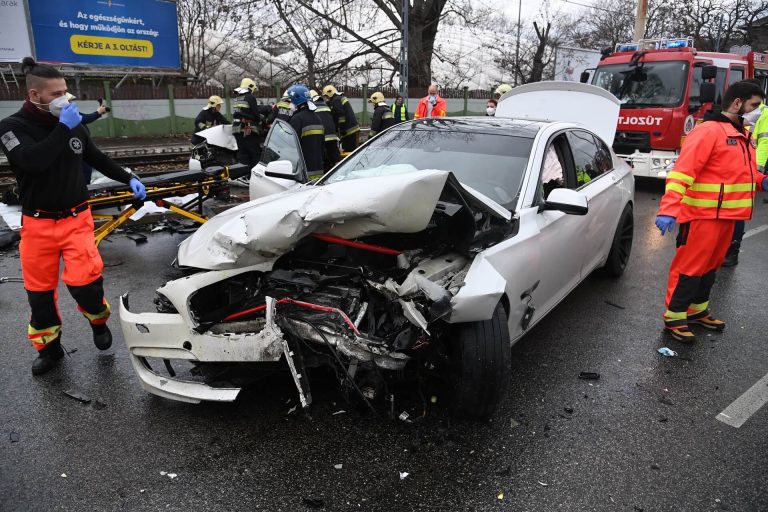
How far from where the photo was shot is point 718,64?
1082 centimetres

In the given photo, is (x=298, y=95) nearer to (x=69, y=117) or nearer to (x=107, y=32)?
(x=69, y=117)

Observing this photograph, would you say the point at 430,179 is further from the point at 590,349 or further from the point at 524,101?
the point at 524,101

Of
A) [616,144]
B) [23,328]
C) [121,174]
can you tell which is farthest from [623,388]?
[616,144]

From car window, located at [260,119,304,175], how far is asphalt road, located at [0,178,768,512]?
2.11 m

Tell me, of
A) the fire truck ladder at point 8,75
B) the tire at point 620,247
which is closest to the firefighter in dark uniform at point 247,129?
the tire at point 620,247

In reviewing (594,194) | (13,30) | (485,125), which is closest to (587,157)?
(594,194)

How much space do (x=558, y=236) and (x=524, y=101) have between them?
3.50 m

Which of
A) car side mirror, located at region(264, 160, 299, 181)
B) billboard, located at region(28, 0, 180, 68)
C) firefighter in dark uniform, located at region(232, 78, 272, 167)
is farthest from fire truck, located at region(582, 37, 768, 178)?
billboard, located at region(28, 0, 180, 68)

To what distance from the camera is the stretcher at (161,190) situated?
530cm

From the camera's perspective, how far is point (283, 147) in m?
5.18

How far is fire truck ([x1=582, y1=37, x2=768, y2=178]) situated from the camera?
33.0ft

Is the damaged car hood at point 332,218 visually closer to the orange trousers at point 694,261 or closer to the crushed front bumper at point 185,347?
the crushed front bumper at point 185,347

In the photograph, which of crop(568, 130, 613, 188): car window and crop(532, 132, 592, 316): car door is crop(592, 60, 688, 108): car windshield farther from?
crop(532, 132, 592, 316): car door

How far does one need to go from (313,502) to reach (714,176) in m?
3.51
